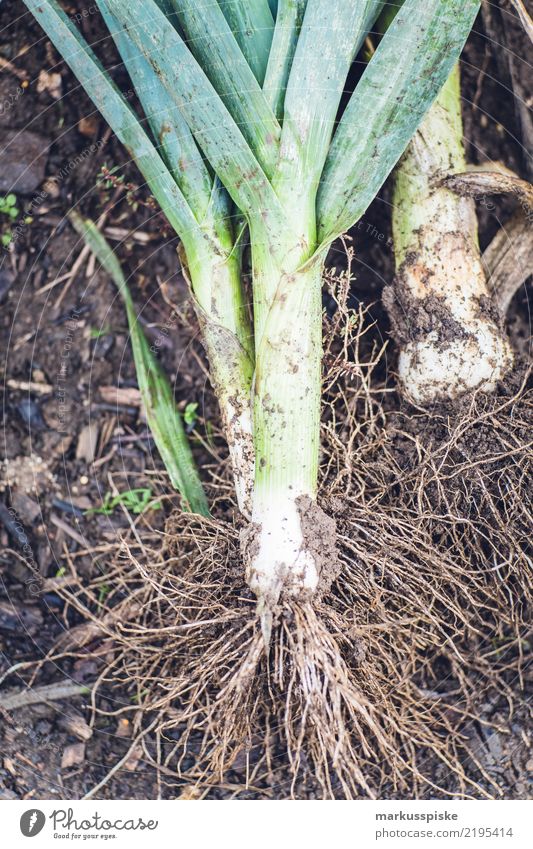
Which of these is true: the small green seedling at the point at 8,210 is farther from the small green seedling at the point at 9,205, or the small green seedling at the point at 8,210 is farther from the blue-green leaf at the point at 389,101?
the blue-green leaf at the point at 389,101

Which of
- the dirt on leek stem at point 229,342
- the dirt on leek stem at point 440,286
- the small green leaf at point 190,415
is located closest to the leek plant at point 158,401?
the small green leaf at point 190,415

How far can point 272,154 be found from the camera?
106 centimetres

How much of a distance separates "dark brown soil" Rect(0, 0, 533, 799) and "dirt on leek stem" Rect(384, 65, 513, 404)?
115mm

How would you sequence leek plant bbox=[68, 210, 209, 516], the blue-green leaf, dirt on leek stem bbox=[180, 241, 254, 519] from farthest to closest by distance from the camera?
leek plant bbox=[68, 210, 209, 516]
dirt on leek stem bbox=[180, 241, 254, 519]
the blue-green leaf

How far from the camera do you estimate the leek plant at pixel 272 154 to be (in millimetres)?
1024

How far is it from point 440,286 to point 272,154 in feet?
1.30

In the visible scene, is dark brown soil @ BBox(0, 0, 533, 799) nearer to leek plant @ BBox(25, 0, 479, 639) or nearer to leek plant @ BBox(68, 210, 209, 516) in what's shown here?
leek plant @ BBox(68, 210, 209, 516)
